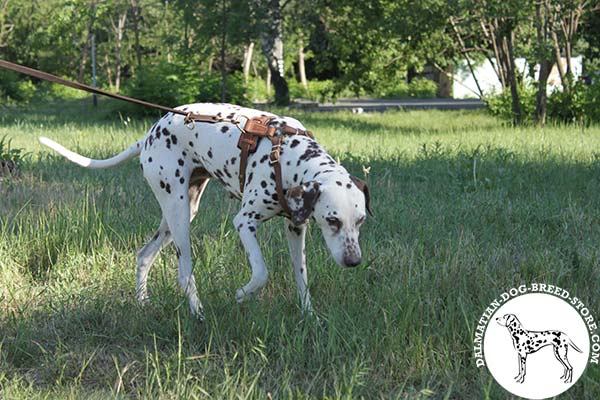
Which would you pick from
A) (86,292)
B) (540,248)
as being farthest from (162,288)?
(540,248)

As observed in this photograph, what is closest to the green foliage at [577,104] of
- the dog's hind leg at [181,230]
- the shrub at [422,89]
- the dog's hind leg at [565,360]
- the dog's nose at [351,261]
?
the dog's hind leg at [181,230]

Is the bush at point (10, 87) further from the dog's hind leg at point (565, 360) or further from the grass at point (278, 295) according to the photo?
the dog's hind leg at point (565, 360)

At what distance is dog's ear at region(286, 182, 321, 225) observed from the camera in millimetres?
3795

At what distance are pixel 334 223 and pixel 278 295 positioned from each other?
994 mm

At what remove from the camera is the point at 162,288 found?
4504mm

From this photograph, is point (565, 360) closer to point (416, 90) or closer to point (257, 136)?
point (257, 136)

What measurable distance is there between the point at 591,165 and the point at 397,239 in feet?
14.9

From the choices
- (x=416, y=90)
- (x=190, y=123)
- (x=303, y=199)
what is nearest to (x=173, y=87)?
(x=190, y=123)

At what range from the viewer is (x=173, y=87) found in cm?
2023

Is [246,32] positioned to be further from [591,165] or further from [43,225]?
[43,225]

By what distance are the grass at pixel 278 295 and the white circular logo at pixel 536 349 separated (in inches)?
3.8

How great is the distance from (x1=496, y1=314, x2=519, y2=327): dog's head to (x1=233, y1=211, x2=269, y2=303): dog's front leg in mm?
1274

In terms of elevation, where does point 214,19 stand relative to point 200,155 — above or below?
above

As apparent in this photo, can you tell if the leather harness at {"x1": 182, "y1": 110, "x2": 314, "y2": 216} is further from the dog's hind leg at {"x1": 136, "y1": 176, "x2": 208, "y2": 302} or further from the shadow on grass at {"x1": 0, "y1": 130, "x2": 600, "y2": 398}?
the shadow on grass at {"x1": 0, "y1": 130, "x2": 600, "y2": 398}
